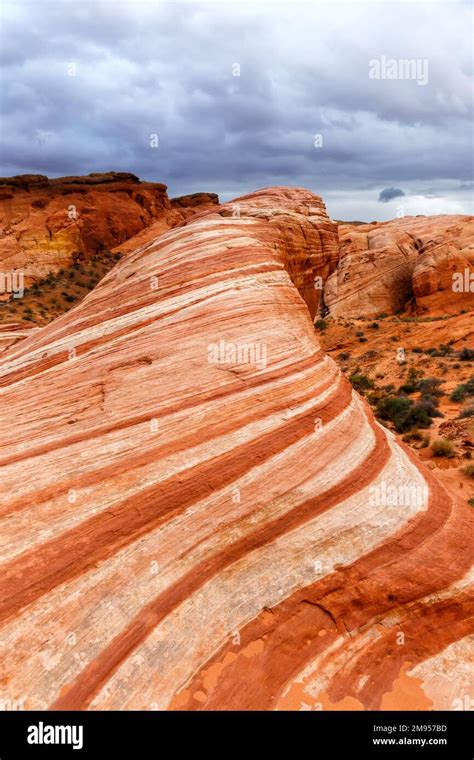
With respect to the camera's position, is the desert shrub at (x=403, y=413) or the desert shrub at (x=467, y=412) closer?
the desert shrub at (x=467, y=412)

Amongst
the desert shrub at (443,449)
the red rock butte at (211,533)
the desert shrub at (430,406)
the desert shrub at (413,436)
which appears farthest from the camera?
the desert shrub at (430,406)

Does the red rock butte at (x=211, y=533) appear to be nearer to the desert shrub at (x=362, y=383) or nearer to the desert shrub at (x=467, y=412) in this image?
the desert shrub at (x=467, y=412)

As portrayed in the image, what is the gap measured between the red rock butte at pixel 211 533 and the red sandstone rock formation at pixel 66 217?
3248 cm

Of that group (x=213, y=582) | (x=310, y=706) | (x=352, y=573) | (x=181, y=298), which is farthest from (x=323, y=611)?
(x=181, y=298)

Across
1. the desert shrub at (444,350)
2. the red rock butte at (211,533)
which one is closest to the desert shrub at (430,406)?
the red rock butte at (211,533)

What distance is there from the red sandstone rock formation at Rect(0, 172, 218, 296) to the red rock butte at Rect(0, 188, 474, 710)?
32477 millimetres

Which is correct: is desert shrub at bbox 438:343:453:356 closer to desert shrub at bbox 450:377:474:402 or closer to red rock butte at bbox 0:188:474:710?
desert shrub at bbox 450:377:474:402

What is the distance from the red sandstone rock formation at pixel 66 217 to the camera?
36250mm

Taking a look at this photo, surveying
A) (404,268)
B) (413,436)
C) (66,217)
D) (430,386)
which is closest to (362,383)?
(430,386)

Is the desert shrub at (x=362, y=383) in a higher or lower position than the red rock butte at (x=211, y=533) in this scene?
lower

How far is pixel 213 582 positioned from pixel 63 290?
32011mm

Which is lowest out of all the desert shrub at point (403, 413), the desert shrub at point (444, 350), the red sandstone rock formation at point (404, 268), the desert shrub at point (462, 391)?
the desert shrub at point (403, 413)

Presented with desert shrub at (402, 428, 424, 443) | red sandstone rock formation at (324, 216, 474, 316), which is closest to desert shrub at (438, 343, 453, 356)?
red sandstone rock formation at (324, 216, 474, 316)

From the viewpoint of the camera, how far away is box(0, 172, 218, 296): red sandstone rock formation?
119ft
